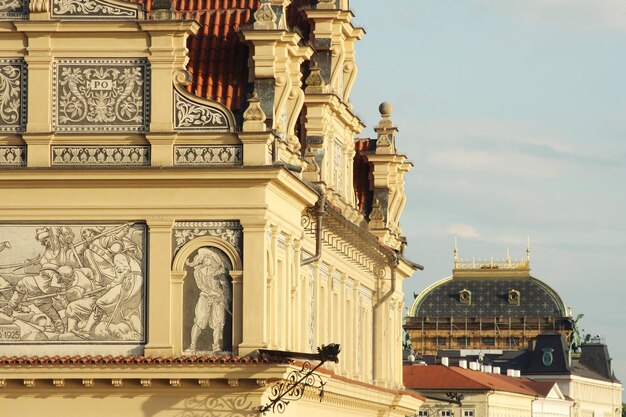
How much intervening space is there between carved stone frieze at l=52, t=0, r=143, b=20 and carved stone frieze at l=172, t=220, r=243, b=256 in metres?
4.76

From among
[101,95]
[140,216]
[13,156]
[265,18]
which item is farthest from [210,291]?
[265,18]

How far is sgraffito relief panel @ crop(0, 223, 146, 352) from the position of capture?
4678 centimetres

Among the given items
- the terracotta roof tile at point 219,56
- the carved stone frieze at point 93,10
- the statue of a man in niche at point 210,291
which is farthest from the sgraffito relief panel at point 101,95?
the statue of a man in niche at point 210,291

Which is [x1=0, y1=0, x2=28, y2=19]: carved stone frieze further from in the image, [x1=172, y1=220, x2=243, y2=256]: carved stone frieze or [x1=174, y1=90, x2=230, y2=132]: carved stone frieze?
[x1=172, y1=220, x2=243, y2=256]: carved stone frieze

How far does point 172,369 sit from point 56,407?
2.66m

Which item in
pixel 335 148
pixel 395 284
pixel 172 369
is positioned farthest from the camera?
pixel 395 284

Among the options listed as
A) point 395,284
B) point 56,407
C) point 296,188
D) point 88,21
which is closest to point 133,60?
point 88,21

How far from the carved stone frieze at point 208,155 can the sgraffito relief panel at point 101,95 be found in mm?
1035

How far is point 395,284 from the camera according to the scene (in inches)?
2694

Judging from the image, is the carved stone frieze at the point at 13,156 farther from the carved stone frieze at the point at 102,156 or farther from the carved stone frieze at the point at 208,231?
the carved stone frieze at the point at 208,231

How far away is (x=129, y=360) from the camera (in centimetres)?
4591

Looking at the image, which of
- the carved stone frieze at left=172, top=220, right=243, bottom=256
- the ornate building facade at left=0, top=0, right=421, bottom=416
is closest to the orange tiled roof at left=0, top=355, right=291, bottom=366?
the ornate building facade at left=0, top=0, right=421, bottom=416

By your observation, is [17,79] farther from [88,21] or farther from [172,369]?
[172,369]

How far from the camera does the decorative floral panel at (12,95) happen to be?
47719 mm
